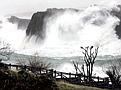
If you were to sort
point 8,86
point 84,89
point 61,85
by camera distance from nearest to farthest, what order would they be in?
point 8,86
point 61,85
point 84,89

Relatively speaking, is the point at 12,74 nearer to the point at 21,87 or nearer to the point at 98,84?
the point at 21,87

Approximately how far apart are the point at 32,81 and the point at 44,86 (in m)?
1.09

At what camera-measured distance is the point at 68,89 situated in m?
34.1

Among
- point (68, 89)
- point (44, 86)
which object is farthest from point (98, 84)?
point (44, 86)

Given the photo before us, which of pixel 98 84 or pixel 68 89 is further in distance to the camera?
pixel 98 84

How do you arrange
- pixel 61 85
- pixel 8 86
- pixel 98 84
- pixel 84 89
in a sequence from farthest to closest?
pixel 98 84
pixel 84 89
pixel 61 85
pixel 8 86

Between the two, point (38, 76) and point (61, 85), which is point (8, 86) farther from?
point (61, 85)

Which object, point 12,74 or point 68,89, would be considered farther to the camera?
point 68,89

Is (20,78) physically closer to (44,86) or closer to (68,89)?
(44,86)

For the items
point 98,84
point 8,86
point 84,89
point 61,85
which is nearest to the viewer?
point 8,86

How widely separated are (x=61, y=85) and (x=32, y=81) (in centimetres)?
358

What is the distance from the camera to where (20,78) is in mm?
30766

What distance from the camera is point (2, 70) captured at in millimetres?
30750

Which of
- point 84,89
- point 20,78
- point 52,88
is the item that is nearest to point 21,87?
point 20,78
